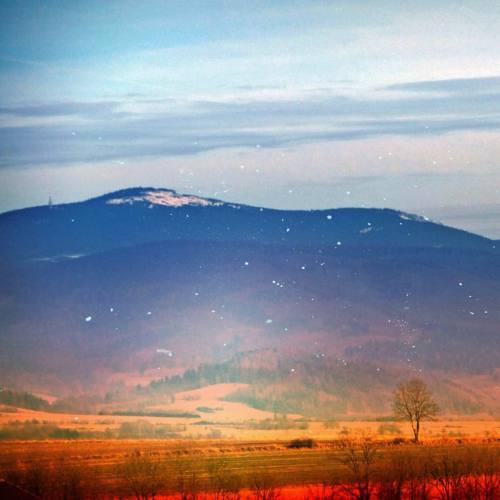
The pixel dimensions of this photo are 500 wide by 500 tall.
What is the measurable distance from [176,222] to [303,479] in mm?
102911

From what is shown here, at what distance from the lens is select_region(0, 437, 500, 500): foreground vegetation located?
58156 mm

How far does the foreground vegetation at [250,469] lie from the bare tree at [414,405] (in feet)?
43.9

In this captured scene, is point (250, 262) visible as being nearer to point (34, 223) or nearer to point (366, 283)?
point (366, 283)

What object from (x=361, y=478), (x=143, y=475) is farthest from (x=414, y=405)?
(x=143, y=475)

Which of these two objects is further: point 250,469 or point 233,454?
point 233,454

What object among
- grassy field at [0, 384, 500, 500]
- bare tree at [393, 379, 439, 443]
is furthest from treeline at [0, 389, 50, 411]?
bare tree at [393, 379, 439, 443]

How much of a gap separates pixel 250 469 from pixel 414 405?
36643mm

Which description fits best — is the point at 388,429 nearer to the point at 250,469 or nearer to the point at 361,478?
the point at 250,469

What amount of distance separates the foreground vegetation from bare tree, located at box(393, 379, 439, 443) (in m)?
13.4

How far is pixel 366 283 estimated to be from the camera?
507 ft

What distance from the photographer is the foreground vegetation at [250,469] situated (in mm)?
58156

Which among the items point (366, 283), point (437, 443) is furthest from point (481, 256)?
point (437, 443)

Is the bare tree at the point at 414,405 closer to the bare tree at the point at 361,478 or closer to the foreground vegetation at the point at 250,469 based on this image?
the foreground vegetation at the point at 250,469

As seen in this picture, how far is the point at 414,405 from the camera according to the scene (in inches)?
4077
